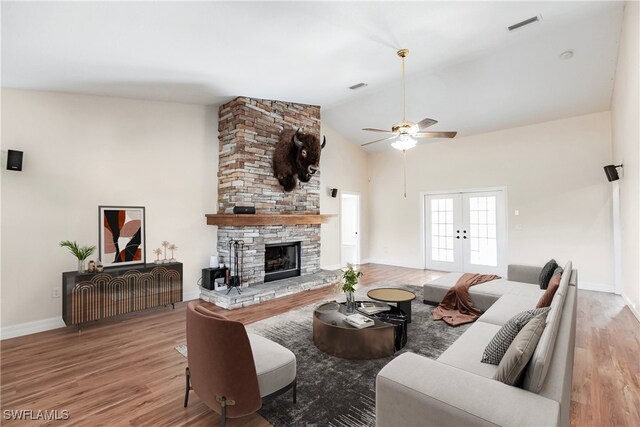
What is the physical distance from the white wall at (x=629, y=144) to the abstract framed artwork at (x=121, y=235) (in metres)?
6.56

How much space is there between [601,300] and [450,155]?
3977 mm

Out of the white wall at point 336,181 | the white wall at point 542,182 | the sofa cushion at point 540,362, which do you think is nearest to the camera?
the sofa cushion at point 540,362

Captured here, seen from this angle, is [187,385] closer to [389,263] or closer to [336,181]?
[336,181]

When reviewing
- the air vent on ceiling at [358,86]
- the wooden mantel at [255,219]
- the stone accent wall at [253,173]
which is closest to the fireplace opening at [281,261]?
the stone accent wall at [253,173]

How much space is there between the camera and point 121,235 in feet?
14.5

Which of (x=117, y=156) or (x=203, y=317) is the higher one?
(x=117, y=156)

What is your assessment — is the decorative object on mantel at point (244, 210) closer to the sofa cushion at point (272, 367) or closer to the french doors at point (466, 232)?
the sofa cushion at point (272, 367)

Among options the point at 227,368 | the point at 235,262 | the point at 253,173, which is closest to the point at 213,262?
the point at 235,262

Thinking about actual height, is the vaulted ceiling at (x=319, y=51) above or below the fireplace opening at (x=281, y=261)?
above

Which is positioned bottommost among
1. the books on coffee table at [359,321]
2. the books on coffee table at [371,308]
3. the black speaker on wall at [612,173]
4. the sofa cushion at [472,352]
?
the books on coffee table at [371,308]

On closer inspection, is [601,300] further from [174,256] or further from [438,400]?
[174,256]

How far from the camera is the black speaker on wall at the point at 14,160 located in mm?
3469

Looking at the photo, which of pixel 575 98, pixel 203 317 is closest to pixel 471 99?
pixel 575 98

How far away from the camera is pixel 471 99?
5590 millimetres
